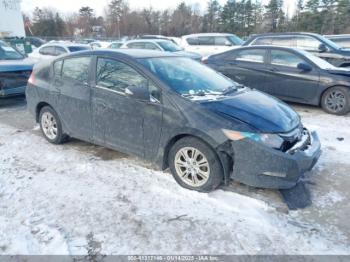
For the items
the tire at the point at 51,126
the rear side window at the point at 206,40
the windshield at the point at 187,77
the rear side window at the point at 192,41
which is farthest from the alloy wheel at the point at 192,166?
the rear side window at the point at 192,41

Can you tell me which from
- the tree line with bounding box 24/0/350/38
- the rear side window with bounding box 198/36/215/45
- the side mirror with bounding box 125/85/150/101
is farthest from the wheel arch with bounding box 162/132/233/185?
the tree line with bounding box 24/0/350/38

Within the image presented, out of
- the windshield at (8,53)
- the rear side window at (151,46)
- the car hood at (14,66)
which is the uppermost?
the rear side window at (151,46)

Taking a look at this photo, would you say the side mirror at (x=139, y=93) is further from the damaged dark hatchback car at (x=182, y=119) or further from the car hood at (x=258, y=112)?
the car hood at (x=258, y=112)

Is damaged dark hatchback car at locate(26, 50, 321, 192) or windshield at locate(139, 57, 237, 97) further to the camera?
windshield at locate(139, 57, 237, 97)

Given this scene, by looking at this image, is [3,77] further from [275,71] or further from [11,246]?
[275,71]

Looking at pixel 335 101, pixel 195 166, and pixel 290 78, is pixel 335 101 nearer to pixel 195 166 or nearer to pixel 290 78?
pixel 290 78

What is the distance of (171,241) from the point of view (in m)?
2.80

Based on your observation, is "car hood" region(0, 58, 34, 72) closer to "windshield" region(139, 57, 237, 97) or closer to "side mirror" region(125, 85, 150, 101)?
"windshield" region(139, 57, 237, 97)

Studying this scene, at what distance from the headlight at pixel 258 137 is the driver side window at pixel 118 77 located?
38.7 inches

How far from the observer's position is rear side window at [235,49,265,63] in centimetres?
779

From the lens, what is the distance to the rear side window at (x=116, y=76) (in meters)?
3.91

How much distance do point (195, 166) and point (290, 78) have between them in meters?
4.74

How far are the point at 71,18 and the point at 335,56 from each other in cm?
6619

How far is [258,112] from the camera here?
3.53m
